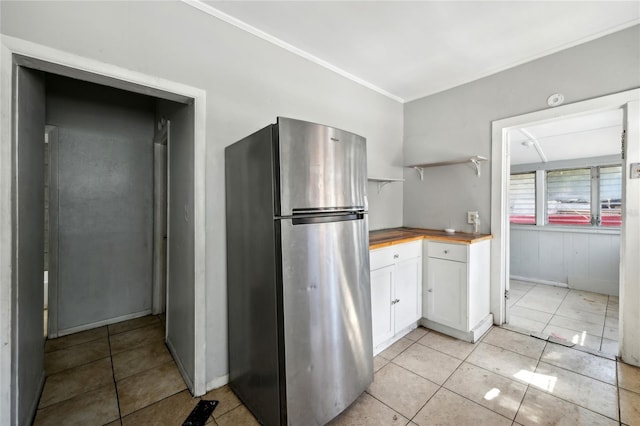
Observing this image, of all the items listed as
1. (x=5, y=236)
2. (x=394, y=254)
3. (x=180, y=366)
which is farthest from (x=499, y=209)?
(x=5, y=236)

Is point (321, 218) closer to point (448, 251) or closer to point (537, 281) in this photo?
point (448, 251)

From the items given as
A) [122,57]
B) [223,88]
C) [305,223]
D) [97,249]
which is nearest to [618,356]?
[305,223]

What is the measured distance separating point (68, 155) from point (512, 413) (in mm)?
4094

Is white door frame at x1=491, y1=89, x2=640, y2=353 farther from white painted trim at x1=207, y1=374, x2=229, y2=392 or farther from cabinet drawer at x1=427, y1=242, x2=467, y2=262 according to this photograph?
white painted trim at x1=207, y1=374, x2=229, y2=392

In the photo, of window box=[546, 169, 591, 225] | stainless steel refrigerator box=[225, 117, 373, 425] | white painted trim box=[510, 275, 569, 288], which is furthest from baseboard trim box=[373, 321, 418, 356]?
window box=[546, 169, 591, 225]

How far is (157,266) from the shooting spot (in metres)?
2.98

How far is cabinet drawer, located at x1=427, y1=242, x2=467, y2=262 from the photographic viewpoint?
2.33 metres

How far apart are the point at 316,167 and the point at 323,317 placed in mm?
812

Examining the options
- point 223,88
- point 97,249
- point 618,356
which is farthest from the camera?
point 97,249

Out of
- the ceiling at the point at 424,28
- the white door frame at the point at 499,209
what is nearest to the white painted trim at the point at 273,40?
the ceiling at the point at 424,28

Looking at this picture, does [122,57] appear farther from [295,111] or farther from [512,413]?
[512,413]

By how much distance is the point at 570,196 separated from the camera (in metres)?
3.92

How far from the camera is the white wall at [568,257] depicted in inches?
136

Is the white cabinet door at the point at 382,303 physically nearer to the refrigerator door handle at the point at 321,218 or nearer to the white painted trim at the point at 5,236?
the refrigerator door handle at the point at 321,218
